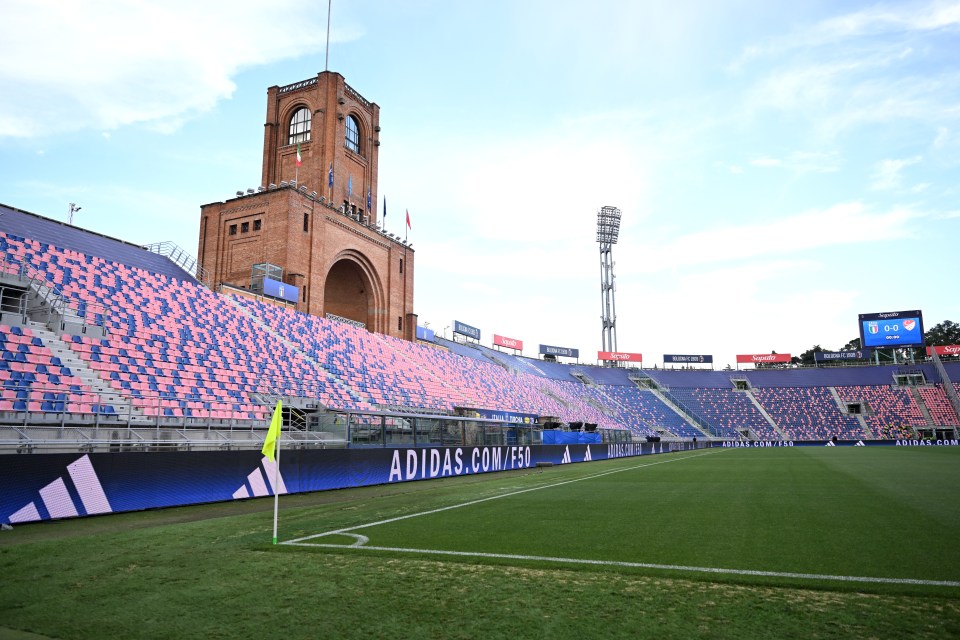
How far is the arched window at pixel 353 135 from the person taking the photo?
45.7 m

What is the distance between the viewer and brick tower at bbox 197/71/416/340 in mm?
36688

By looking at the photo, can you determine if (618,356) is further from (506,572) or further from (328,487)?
(506,572)

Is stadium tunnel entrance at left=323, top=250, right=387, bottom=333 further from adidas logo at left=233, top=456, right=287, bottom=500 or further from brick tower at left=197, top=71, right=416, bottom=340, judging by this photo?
adidas logo at left=233, top=456, right=287, bottom=500

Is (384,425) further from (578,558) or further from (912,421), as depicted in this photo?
(912,421)

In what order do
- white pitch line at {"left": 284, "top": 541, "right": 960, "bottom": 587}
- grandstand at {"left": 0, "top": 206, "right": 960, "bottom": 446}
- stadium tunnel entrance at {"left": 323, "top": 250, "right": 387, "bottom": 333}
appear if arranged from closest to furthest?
white pitch line at {"left": 284, "top": 541, "right": 960, "bottom": 587}
grandstand at {"left": 0, "top": 206, "right": 960, "bottom": 446}
stadium tunnel entrance at {"left": 323, "top": 250, "right": 387, "bottom": 333}

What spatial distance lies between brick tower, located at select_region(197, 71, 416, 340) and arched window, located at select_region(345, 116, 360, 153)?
0.09 meters

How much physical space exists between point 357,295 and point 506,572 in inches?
1587

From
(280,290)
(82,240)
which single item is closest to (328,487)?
(82,240)

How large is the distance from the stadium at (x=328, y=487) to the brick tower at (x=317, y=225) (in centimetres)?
22

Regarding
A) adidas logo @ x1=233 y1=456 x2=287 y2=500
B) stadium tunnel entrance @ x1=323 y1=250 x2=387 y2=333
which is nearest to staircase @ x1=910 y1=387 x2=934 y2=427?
stadium tunnel entrance @ x1=323 y1=250 x2=387 y2=333

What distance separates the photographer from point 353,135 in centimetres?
4666

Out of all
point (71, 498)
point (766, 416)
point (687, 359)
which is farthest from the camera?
point (687, 359)

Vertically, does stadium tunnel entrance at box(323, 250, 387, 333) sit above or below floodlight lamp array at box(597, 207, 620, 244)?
below

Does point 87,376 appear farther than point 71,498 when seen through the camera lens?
Yes
